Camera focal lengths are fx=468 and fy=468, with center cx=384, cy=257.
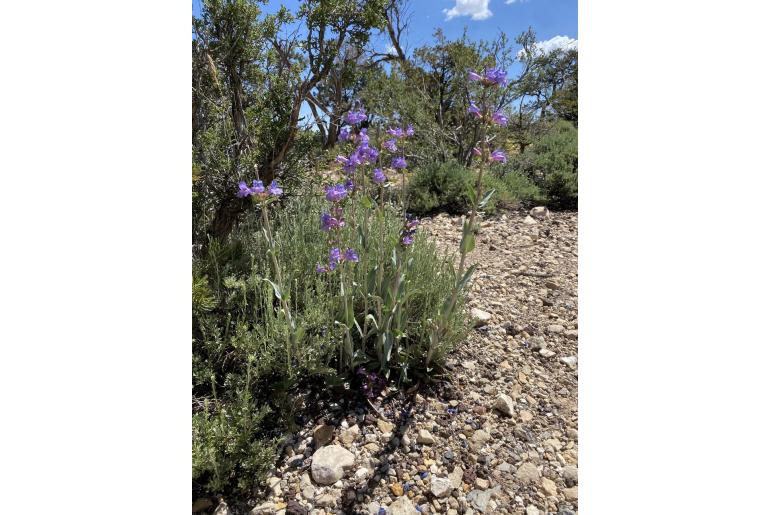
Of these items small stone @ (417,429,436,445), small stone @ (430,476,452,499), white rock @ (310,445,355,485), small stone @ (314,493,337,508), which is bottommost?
small stone @ (314,493,337,508)

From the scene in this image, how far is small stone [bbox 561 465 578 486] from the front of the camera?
4.72 feet

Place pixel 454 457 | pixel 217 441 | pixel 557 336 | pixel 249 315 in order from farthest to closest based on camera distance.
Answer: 1. pixel 557 336
2. pixel 249 315
3. pixel 454 457
4. pixel 217 441

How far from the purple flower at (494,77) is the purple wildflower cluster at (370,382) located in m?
1.03

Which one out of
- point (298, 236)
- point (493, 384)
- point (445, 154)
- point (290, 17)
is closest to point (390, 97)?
point (445, 154)

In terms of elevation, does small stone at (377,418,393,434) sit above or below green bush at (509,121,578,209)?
below

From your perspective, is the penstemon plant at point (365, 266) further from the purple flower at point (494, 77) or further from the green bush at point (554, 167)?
the green bush at point (554, 167)

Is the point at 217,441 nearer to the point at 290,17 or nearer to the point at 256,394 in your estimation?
the point at 256,394

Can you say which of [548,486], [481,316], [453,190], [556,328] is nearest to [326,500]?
[548,486]

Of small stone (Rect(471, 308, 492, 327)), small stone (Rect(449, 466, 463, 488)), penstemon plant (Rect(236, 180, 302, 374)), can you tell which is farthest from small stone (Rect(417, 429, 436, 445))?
small stone (Rect(471, 308, 492, 327))

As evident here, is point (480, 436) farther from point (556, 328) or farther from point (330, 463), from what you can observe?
point (556, 328)

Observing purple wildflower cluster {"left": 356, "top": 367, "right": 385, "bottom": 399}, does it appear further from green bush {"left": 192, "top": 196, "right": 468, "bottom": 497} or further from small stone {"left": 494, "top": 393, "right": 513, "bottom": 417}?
small stone {"left": 494, "top": 393, "right": 513, "bottom": 417}

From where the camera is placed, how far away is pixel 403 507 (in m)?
1.31

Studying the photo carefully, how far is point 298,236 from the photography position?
2.30m

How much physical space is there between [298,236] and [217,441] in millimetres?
1180
